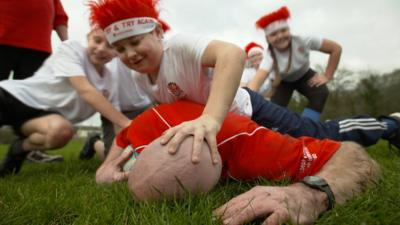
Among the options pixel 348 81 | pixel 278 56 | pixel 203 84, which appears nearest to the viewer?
pixel 203 84

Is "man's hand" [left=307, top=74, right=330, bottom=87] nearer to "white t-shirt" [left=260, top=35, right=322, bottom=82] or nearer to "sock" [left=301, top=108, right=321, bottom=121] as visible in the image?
"white t-shirt" [left=260, top=35, right=322, bottom=82]

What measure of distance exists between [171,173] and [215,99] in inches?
16.2

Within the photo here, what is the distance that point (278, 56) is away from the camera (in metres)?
5.26

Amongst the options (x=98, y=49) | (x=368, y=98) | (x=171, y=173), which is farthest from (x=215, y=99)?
(x=368, y=98)

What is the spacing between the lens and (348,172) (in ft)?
5.89

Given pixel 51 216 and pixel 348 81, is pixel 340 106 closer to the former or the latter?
pixel 348 81

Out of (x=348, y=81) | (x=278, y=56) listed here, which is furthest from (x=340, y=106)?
(x=278, y=56)

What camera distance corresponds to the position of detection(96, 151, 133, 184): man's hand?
247 cm

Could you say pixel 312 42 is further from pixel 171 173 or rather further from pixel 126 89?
pixel 171 173

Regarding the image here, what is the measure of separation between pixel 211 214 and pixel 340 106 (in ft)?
93.8

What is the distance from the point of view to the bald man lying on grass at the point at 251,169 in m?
1.42

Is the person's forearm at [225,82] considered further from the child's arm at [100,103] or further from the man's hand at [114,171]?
the child's arm at [100,103]

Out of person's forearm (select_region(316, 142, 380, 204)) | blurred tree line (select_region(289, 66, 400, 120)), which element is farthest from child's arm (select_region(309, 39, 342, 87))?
blurred tree line (select_region(289, 66, 400, 120))

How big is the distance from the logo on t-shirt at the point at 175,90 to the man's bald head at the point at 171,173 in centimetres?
97
